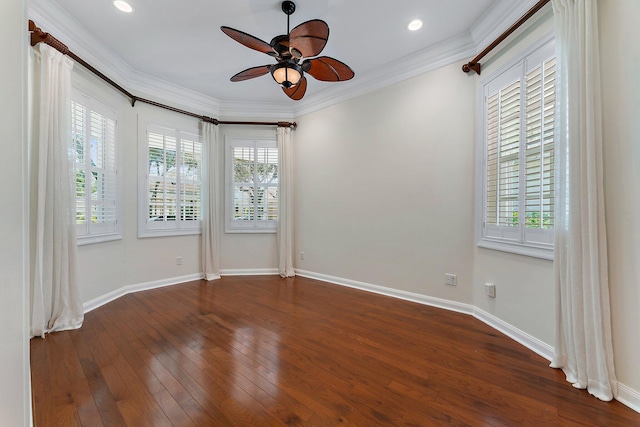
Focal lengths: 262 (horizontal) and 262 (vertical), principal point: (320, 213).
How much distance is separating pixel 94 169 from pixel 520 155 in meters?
4.64

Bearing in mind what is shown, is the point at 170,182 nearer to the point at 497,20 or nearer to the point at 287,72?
the point at 287,72

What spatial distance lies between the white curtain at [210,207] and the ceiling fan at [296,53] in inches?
78.9

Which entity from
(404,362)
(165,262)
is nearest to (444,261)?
(404,362)

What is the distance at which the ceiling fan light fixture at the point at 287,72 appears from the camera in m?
2.49

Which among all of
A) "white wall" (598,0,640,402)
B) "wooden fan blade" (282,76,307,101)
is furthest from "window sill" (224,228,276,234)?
"white wall" (598,0,640,402)

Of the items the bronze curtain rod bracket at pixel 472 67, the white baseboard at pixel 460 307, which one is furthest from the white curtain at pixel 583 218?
the bronze curtain rod bracket at pixel 472 67

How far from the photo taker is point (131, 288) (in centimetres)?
376

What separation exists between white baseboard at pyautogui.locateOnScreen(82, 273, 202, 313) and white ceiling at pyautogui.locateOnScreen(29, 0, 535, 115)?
283 cm

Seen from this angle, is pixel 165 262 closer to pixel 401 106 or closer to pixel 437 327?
pixel 437 327

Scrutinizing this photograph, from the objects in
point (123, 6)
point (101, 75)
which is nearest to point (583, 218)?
point (123, 6)

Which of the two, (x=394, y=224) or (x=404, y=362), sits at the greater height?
(x=394, y=224)

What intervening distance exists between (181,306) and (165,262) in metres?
1.24

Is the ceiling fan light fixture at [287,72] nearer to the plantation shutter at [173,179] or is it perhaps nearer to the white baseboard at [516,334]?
the plantation shutter at [173,179]

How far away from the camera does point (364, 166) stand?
12.9 feet
